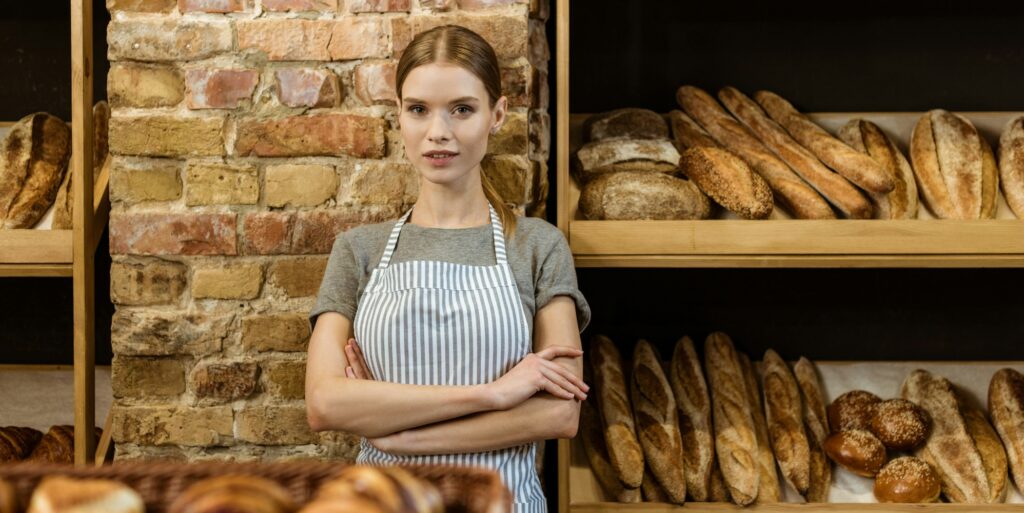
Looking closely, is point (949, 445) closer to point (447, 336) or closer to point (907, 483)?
point (907, 483)

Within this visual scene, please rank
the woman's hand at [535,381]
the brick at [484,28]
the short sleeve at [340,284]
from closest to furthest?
the woman's hand at [535,381] → the short sleeve at [340,284] → the brick at [484,28]

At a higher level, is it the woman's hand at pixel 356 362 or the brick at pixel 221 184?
the brick at pixel 221 184

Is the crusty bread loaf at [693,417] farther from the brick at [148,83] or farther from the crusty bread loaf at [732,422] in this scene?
the brick at [148,83]

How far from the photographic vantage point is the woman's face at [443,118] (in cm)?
149

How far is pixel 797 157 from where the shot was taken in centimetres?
194

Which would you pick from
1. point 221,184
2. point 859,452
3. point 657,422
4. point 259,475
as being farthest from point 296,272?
point 859,452

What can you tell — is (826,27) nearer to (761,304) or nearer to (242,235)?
(761,304)

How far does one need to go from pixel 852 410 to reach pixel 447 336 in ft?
3.39

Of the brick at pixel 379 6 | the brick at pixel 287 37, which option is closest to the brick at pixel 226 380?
the brick at pixel 287 37

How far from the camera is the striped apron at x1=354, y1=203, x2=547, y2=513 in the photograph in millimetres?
1519

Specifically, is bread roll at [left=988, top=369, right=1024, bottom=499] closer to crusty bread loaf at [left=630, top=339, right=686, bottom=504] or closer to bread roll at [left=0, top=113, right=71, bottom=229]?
crusty bread loaf at [left=630, top=339, right=686, bottom=504]

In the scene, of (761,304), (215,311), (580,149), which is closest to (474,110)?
(580,149)

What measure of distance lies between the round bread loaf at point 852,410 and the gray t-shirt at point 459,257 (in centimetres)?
75

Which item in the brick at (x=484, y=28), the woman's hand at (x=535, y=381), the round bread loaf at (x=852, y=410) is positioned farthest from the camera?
the round bread loaf at (x=852, y=410)
